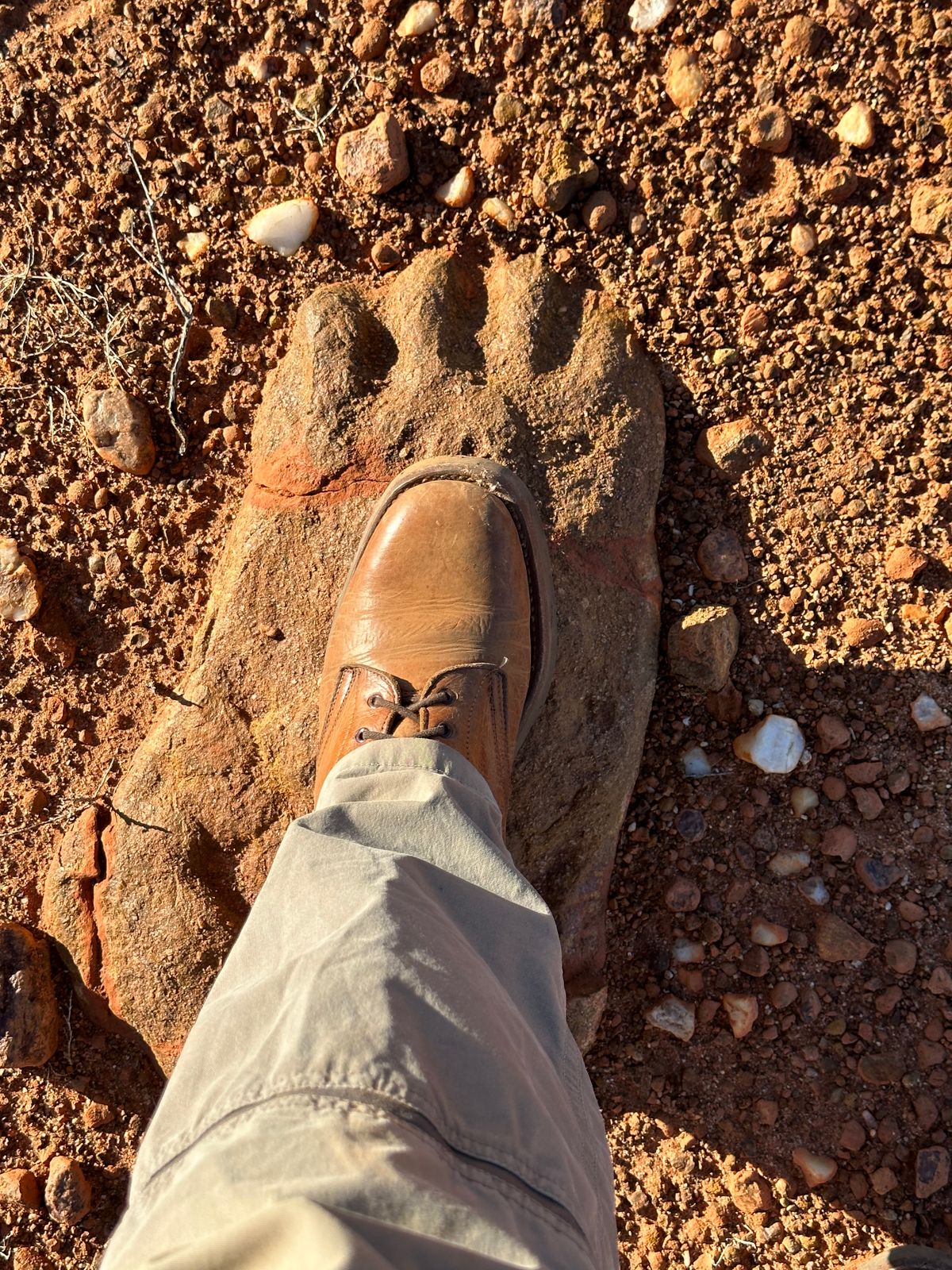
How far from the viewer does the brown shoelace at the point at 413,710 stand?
155 centimetres

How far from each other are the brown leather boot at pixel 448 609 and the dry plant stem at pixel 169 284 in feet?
1.72

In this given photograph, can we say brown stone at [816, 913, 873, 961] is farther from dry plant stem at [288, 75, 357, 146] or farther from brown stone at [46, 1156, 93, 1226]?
dry plant stem at [288, 75, 357, 146]

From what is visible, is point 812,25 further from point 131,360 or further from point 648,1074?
point 648,1074

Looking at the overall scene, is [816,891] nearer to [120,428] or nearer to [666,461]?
[666,461]

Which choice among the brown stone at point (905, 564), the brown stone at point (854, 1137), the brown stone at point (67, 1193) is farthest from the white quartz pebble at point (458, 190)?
the brown stone at point (67, 1193)

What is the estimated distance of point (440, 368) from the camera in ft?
5.69

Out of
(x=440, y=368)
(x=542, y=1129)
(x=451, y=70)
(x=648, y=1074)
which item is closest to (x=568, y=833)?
(x=648, y=1074)

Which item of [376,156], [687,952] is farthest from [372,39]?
[687,952]

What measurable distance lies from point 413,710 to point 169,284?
3.41 feet

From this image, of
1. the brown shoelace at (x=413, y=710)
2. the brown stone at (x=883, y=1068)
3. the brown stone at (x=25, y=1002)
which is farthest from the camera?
the brown stone at (x=25, y=1002)

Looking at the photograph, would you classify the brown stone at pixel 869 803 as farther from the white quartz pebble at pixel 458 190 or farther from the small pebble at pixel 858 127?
the white quartz pebble at pixel 458 190

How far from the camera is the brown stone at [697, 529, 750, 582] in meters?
1.73

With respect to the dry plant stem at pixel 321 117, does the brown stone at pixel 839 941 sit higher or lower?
lower

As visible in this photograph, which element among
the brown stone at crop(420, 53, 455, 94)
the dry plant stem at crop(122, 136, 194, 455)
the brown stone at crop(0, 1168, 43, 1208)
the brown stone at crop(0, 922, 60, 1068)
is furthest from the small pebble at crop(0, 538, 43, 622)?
the brown stone at crop(420, 53, 455, 94)
